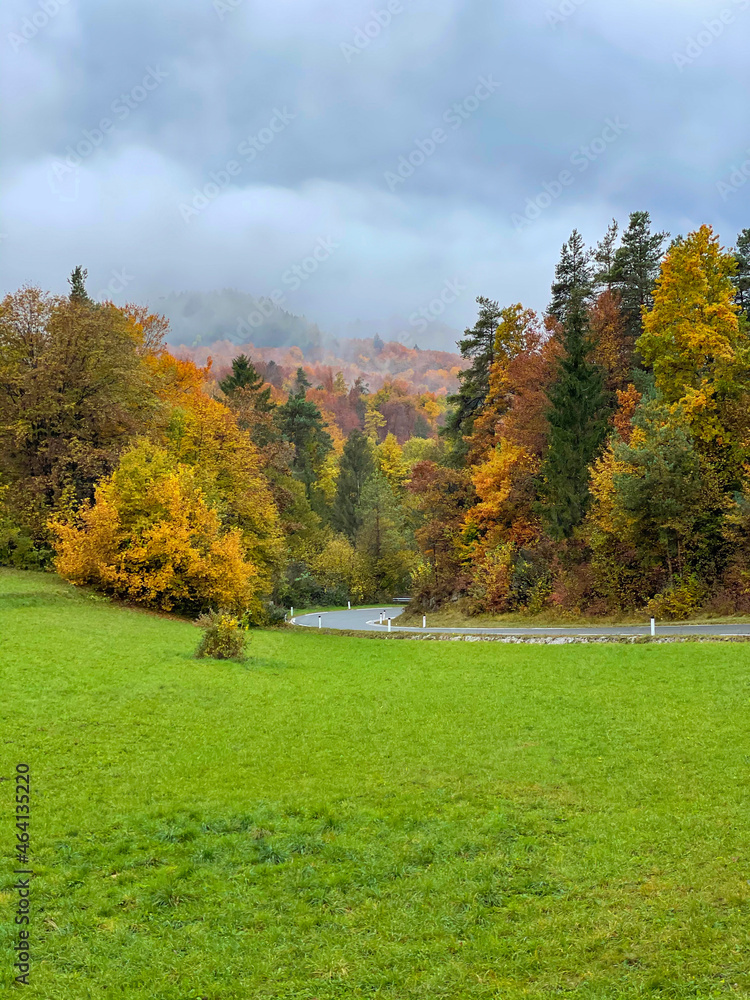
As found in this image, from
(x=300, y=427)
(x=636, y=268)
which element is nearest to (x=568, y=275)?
(x=636, y=268)

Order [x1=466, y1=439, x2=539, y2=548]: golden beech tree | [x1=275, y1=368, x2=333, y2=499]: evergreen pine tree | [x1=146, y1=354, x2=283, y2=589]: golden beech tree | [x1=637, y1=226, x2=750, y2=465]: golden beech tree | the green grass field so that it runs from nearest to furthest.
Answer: the green grass field → [x1=637, y1=226, x2=750, y2=465]: golden beech tree → [x1=146, y1=354, x2=283, y2=589]: golden beech tree → [x1=466, y1=439, x2=539, y2=548]: golden beech tree → [x1=275, y1=368, x2=333, y2=499]: evergreen pine tree

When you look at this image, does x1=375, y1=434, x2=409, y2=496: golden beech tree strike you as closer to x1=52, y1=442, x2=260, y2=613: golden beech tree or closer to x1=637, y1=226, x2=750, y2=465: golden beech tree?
x1=637, y1=226, x2=750, y2=465: golden beech tree

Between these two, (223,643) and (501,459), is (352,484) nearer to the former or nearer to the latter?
(501,459)

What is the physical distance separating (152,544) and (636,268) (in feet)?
106

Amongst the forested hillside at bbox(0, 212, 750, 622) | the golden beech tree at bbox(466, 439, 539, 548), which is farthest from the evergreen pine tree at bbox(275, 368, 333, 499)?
the golden beech tree at bbox(466, 439, 539, 548)

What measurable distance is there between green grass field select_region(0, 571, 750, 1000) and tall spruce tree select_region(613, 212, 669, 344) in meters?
31.0

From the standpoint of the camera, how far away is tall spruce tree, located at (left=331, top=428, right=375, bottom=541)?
2997 inches

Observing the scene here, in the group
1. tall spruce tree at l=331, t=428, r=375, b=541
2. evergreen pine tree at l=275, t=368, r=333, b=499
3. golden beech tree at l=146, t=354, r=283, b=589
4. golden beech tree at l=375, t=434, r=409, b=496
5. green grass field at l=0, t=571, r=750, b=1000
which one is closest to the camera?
green grass field at l=0, t=571, r=750, b=1000

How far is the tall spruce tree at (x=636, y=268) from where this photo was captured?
42844mm

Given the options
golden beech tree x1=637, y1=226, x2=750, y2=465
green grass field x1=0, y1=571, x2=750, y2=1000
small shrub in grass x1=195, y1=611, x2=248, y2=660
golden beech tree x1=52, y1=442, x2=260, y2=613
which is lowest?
green grass field x1=0, y1=571, x2=750, y2=1000

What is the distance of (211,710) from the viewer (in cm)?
1426

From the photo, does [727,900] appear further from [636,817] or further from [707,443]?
[707,443]

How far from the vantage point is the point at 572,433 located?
36.4m

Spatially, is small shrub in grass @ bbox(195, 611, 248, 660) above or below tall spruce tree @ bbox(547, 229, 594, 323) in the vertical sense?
below
